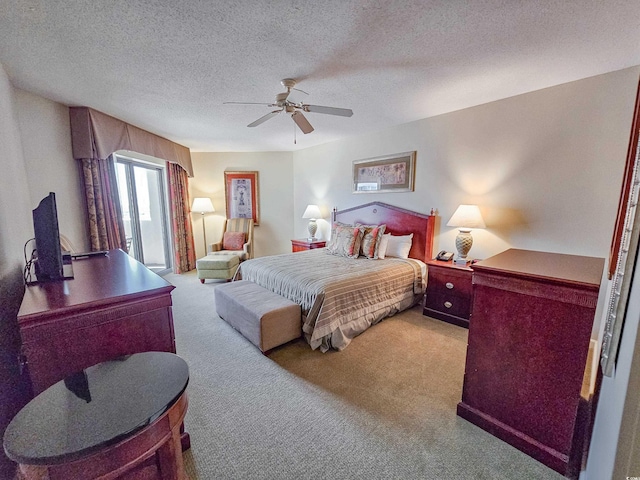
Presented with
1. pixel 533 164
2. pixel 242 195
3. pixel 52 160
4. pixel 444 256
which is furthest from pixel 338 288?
pixel 242 195

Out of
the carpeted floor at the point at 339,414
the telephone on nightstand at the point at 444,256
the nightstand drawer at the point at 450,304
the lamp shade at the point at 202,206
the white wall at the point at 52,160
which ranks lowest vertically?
the carpeted floor at the point at 339,414

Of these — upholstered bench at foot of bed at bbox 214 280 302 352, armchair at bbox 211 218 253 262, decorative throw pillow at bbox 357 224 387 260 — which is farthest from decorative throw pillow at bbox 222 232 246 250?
decorative throw pillow at bbox 357 224 387 260

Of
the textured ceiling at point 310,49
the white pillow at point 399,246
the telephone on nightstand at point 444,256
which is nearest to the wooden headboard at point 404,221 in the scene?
the white pillow at point 399,246

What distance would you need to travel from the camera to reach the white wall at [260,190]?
5.61m

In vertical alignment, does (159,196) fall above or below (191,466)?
above

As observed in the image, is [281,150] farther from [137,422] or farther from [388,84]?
[137,422]

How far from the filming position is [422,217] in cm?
363

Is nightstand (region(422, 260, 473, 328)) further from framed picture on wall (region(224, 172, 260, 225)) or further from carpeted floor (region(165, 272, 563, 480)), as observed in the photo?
framed picture on wall (region(224, 172, 260, 225))

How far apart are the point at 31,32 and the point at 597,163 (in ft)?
14.4

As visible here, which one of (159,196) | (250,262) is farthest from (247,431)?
(159,196)

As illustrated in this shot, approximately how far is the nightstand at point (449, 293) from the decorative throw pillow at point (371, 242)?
0.75 meters

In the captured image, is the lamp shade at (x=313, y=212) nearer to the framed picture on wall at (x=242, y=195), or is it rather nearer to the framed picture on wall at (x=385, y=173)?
the framed picture on wall at (x=385, y=173)

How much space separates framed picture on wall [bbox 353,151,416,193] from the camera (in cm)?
373

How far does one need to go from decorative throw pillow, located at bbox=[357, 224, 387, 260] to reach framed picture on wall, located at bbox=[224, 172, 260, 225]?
290 cm
